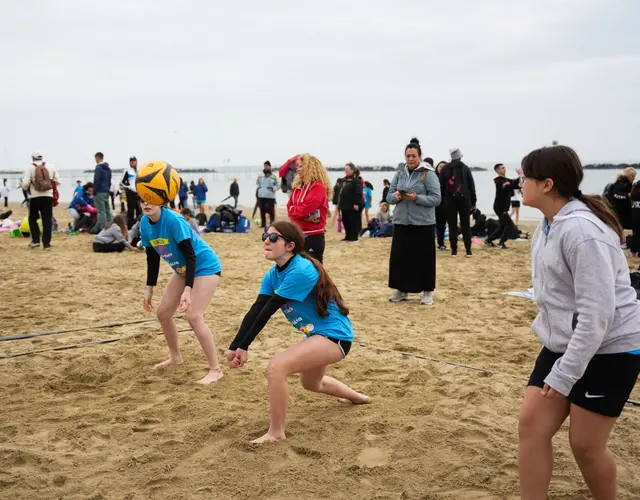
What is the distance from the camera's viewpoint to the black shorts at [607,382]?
7.63 ft

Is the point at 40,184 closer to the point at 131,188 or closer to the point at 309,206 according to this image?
the point at 131,188

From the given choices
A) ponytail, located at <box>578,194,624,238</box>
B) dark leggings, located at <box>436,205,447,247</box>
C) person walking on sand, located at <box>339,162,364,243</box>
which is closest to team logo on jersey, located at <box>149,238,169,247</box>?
ponytail, located at <box>578,194,624,238</box>

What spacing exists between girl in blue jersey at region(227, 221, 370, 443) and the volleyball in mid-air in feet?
4.53

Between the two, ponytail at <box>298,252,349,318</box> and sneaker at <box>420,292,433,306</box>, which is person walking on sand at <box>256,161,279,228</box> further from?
ponytail at <box>298,252,349,318</box>

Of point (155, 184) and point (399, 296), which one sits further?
point (399, 296)

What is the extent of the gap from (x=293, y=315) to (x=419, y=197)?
403cm

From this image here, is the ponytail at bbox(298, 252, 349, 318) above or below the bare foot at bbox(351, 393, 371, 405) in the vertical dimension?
above

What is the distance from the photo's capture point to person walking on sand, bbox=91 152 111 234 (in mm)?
14820

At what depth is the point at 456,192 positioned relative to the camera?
38.7ft

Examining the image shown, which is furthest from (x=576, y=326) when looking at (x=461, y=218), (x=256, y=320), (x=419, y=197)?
(x=461, y=218)

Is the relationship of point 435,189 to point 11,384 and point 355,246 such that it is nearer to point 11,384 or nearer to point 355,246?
point 11,384

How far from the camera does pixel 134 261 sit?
11.5 m

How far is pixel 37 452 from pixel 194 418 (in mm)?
968

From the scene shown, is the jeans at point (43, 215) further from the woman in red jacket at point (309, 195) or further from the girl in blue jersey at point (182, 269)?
the girl in blue jersey at point (182, 269)
